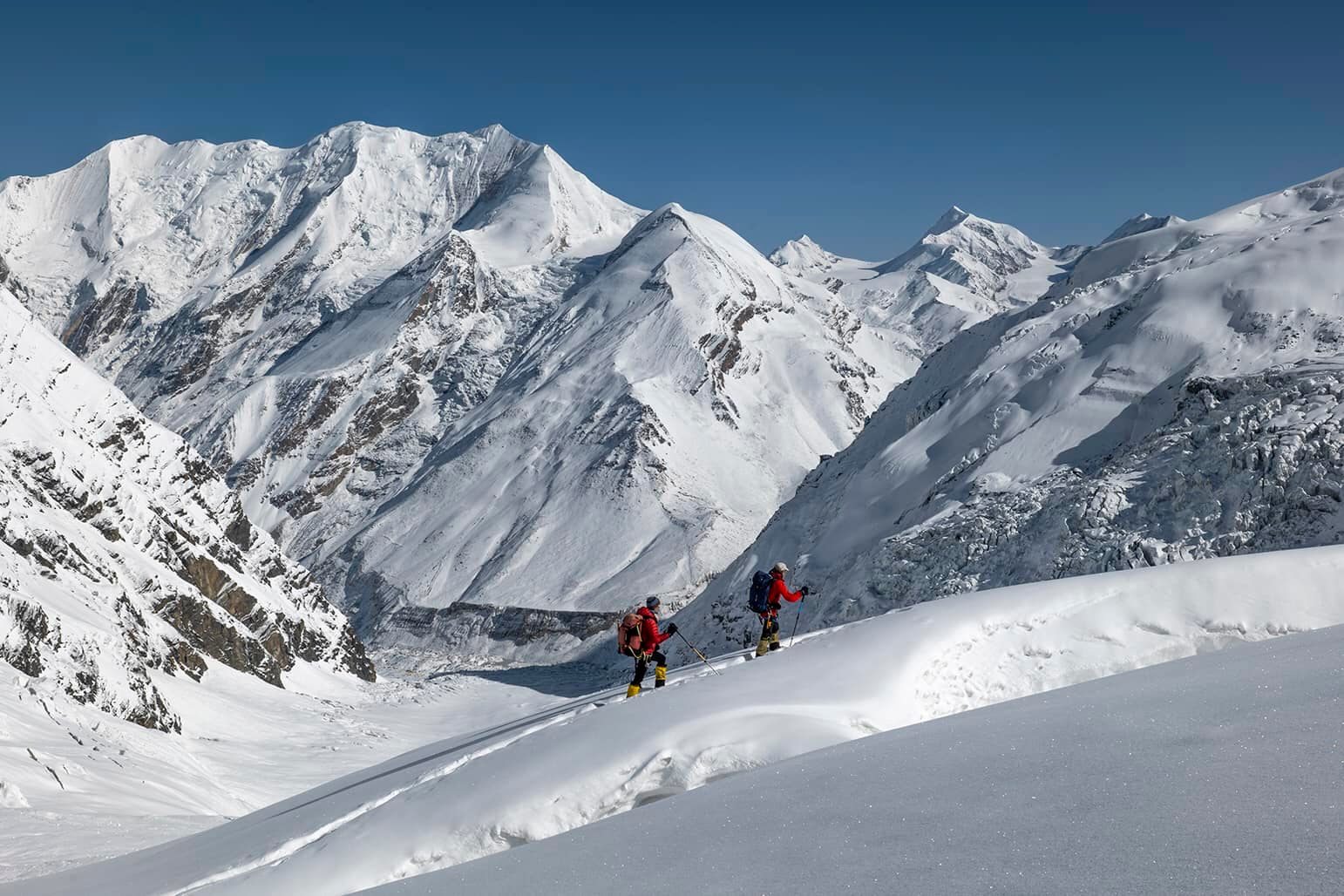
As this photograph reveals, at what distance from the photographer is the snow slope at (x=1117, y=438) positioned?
24.8 metres

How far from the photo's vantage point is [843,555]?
122 ft

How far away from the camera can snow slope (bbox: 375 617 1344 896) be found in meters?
5.10

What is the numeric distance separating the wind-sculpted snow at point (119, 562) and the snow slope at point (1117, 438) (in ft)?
75.0

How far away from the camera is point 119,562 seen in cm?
4769

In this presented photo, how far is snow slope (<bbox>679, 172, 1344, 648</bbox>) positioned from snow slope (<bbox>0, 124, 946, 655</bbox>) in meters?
42.0

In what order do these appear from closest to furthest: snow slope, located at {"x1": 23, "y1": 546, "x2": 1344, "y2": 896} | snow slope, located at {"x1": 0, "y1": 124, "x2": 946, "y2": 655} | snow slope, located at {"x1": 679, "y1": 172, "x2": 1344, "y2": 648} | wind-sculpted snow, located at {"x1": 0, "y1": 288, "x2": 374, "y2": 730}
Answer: snow slope, located at {"x1": 23, "y1": 546, "x2": 1344, "y2": 896}, snow slope, located at {"x1": 679, "y1": 172, "x2": 1344, "y2": 648}, wind-sculpted snow, located at {"x1": 0, "y1": 288, "x2": 374, "y2": 730}, snow slope, located at {"x1": 0, "y1": 124, "x2": 946, "y2": 655}

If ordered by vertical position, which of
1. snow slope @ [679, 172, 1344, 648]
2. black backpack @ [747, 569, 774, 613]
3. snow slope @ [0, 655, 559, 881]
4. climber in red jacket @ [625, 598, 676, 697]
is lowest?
snow slope @ [0, 655, 559, 881]

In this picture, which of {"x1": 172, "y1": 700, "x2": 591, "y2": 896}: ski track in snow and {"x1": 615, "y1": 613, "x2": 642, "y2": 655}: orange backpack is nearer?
{"x1": 172, "y1": 700, "x2": 591, "y2": 896}: ski track in snow

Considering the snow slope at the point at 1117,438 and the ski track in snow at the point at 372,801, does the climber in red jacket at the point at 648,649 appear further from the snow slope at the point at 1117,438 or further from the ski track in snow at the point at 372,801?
the snow slope at the point at 1117,438

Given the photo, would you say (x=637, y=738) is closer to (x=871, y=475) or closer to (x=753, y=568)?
(x=871, y=475)

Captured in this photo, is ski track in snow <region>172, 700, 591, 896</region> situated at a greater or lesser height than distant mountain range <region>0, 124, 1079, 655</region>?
lesser

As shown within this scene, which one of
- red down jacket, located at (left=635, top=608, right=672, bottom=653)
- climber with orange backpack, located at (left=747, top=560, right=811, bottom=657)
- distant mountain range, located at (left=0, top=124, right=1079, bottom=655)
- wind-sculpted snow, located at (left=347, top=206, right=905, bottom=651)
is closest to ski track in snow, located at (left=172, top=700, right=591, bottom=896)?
red down jacket, located at (left=635, top=608, right=672, bottom=653)

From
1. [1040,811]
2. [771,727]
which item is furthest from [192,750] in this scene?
[1040,811]

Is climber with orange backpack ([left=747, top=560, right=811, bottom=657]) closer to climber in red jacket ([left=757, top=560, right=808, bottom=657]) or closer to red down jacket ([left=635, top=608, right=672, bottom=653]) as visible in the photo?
climber in red jacket ([left=757, top=560, right=808, bottom=657])
